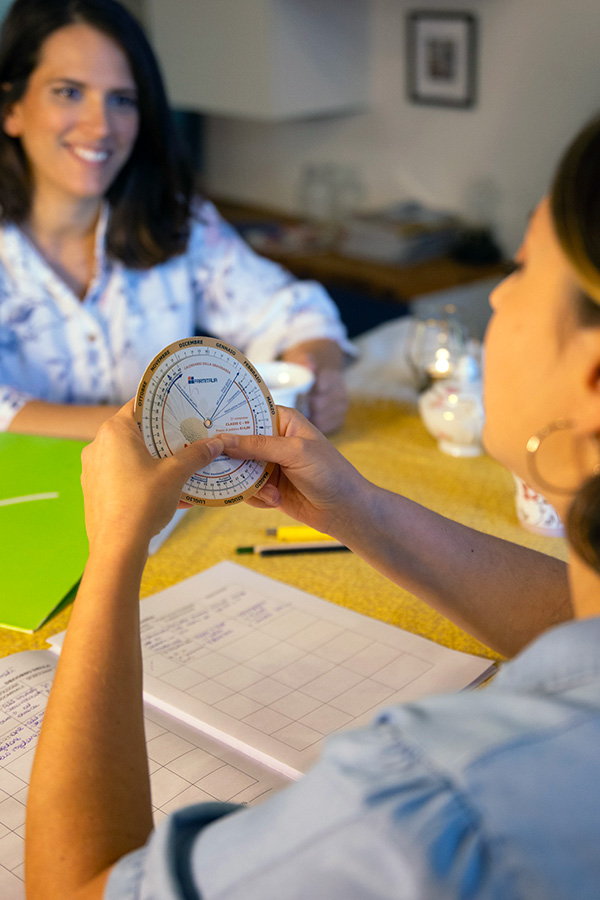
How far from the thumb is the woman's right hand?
28 millimetres

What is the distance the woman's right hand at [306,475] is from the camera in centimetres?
87

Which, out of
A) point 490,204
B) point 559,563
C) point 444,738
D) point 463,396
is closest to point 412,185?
point 490,204

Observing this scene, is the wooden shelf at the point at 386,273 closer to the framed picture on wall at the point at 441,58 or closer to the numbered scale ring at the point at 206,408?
the framed picture on wall at the point at 441,58

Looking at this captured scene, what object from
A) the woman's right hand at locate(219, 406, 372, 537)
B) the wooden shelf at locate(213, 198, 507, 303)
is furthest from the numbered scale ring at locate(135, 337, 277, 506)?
the wooden shelf at locate(213, 198, 507, 303)

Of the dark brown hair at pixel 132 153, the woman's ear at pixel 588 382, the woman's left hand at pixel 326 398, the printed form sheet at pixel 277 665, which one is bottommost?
the printed form sheet at pixel 277 665

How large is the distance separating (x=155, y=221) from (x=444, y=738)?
1548 mm

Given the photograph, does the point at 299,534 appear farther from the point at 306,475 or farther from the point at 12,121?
the point at 12,121

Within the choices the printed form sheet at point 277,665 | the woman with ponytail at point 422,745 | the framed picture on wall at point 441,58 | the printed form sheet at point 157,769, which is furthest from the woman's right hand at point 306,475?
the framed picture on wall at point 441,58

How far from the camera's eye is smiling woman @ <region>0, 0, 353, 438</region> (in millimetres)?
1654

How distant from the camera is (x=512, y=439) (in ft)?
2.04

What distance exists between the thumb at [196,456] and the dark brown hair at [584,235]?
35 centimetres

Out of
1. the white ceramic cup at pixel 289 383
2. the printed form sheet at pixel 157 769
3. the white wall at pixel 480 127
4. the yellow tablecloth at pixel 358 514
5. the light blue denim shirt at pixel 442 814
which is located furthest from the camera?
the white wall at pixel 480 127

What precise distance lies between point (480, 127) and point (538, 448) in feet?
8.91

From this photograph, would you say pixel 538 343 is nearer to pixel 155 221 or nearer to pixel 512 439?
pixel 512 439
